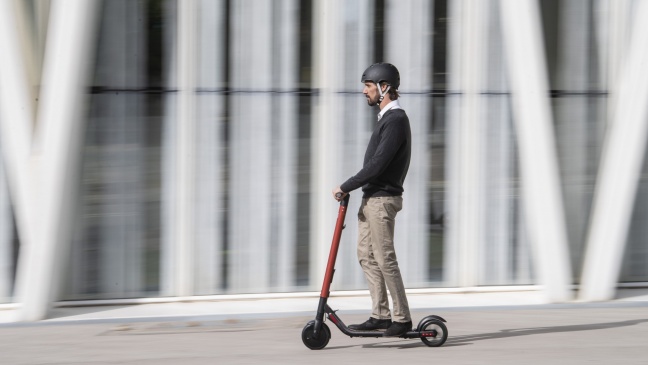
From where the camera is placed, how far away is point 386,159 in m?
6.44

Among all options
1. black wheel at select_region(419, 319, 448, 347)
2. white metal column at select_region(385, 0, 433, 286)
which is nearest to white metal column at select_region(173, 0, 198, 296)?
white metal column at select_region(385, 0, 433, 286)

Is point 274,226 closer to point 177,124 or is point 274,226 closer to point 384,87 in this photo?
point 177,124

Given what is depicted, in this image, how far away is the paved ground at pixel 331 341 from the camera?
6574mm

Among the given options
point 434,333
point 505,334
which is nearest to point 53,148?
point 434,333

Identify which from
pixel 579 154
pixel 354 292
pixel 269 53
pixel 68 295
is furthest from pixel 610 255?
pixel 68 295

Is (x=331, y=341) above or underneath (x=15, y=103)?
underneath

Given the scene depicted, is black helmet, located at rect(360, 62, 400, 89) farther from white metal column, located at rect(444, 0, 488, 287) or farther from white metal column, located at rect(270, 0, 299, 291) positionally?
white metal column, located at rect(444, 0, 488, 287)

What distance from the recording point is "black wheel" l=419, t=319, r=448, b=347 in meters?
6.69

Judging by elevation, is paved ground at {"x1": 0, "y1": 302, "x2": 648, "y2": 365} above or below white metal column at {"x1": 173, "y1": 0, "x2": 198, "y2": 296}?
below

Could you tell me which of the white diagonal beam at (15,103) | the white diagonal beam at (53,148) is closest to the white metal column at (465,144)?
the white diagonal beam at (53,148)

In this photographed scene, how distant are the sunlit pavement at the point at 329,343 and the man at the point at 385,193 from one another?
1.29 ft

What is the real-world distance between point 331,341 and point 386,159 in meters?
1.47

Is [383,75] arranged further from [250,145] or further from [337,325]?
[250,145]

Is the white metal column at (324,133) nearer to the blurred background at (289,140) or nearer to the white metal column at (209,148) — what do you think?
the blurred background at (289,140)
